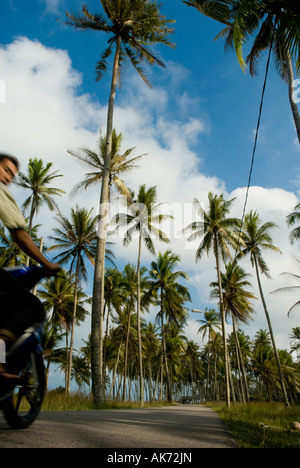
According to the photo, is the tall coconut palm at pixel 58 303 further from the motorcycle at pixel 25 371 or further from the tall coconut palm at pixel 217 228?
the motorcycle at pixel 25 371

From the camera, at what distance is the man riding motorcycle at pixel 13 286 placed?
188 centimetres

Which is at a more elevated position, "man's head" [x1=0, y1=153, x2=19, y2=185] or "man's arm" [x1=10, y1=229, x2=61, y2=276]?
"man's head" [x1=0, y1=153, x2=19, y2=185]

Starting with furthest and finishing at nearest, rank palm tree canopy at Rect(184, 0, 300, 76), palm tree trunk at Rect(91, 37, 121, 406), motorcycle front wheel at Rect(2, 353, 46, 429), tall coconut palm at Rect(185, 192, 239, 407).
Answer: tall coconut palm at Rect(185, 192, 239, 407)
palm tree trunk at Rect(91, 37, 121, 406)
palm tree canopy at Rect(184, 0, 300, 76)
motorcycle front wheel at Rect(2, 353, 46, 429)

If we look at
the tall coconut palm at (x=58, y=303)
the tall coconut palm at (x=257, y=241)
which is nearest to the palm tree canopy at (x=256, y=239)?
the tall coconut palm at (x=257, y=241)

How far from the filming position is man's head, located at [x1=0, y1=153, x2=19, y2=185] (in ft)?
6.74

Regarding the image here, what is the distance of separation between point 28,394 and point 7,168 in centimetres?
174

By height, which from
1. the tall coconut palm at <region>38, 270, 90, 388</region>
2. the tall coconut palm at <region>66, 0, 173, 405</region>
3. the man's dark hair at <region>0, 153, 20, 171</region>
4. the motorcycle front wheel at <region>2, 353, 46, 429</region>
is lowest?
the motorcycle front wheel at <region>2, 353, 46, 429</region>

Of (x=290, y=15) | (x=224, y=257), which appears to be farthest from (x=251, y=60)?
(x=224, y=257)

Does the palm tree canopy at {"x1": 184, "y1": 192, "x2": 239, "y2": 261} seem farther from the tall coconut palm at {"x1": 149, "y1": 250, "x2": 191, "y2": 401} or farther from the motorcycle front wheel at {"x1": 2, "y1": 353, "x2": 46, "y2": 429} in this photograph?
the motorcycle front wheel at {"x1": 2, "y1": 353, "x2": 46, "y2": 429}

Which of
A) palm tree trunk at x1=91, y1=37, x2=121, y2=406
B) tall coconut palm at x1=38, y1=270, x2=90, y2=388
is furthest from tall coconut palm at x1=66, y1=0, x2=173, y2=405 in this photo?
tall coconut palm at x1=38, y1=270, x2=90, y2=388

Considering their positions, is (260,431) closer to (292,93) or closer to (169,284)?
(292,93)

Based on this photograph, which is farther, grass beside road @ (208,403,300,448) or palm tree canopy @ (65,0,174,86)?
palm tree canopy @ (65,0,174,86)

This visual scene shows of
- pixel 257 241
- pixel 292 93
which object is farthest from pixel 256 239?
pixel 292 93
